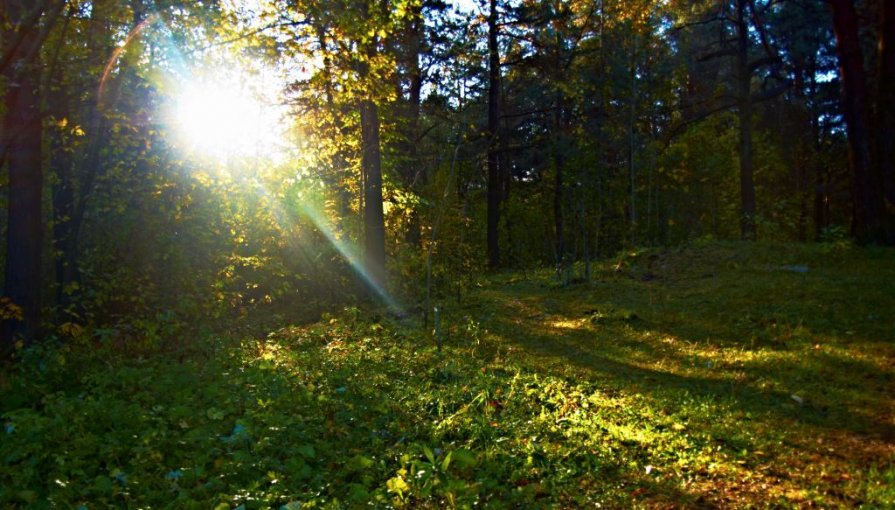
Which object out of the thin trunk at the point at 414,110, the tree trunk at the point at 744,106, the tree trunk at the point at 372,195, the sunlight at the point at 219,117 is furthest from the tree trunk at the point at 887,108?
A: the sunlight at the point at 219,117

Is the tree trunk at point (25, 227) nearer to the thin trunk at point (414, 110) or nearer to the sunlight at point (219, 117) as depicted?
the sunlight at point (219, 117)

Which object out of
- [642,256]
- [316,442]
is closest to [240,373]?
[316,442]

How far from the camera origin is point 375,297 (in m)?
12.5

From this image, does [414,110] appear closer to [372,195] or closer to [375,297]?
[372,195]

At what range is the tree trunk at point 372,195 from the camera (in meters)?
12.4

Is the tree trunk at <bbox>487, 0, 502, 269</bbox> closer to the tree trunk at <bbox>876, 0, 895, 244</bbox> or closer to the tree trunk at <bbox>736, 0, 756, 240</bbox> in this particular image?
the tree trunk at <bbox>736, 0, 756, 240</bbox>

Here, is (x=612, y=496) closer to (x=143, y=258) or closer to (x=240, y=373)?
(x=240, y=373)

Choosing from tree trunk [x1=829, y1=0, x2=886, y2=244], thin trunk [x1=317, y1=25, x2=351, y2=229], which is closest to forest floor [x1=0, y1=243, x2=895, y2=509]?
tree trunk [x1=829, y1=0, x2=886, y2=244]

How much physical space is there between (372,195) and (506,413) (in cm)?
813

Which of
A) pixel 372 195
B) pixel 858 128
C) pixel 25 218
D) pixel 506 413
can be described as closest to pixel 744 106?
pixel 858 128

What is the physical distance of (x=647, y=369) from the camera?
21.2ft

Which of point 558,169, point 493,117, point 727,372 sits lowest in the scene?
point 727,372

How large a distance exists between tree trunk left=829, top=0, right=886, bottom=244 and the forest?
0.04 meters

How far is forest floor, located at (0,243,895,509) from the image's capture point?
12.4ft
